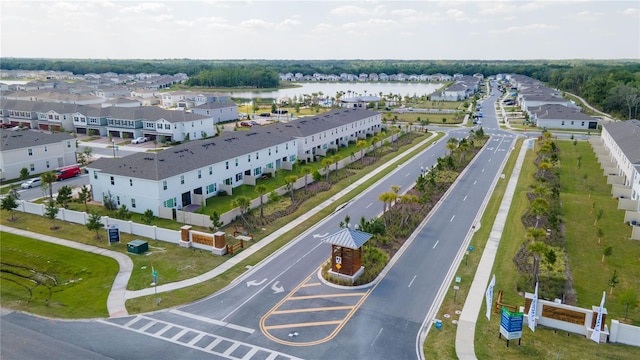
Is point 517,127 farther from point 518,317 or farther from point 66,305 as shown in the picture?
point 66,305

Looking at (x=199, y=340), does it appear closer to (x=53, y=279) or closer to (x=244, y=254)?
(x=244, y=254)

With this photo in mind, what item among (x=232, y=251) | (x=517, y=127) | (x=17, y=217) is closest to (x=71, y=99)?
(x=17, y=217)

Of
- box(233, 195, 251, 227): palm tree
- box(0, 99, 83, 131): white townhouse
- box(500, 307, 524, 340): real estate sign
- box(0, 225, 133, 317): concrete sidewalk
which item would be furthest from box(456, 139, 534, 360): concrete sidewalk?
box(0, 99, 83, 131): white townhouse

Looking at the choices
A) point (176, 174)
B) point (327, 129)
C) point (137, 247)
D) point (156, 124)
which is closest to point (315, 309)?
point (137, 247)

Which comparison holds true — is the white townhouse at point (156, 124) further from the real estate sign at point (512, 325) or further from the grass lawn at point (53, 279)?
the real estate sign at point (512, 325)

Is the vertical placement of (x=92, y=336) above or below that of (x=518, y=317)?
below

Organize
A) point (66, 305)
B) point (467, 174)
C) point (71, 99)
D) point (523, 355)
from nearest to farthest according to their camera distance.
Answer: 1. point (523, 355)
2. point (66, 305)
3. point (467, 174)
4. point (71, 99)
